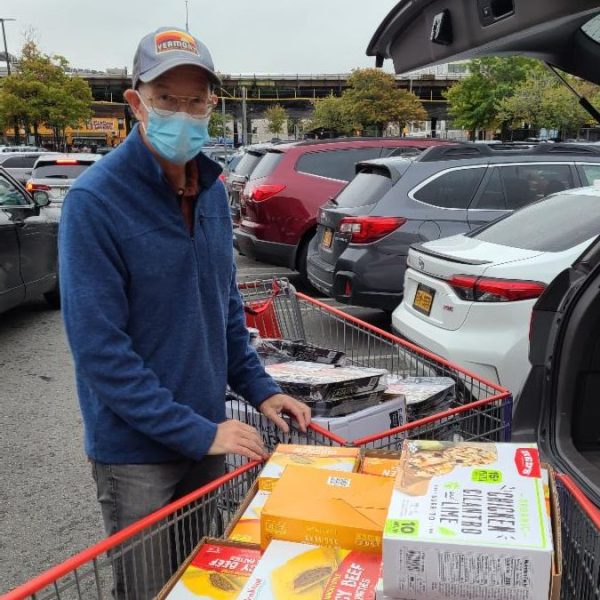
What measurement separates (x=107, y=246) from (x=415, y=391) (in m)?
1.54

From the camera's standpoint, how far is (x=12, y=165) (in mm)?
22062

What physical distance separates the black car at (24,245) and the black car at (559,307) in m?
5.28

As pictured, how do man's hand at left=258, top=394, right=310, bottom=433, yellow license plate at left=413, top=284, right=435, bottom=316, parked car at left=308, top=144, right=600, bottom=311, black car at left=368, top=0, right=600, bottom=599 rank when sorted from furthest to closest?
parked car at left=308, top=144, right=600, bottom=311
yellow license plate at left=413, top=284, right=435, bottom=316
man's hand at left=258, top=394, right=310, bottom=433
black car at left=368, top=0, right=600, bottom=599

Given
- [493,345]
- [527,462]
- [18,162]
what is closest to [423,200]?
[493,345]

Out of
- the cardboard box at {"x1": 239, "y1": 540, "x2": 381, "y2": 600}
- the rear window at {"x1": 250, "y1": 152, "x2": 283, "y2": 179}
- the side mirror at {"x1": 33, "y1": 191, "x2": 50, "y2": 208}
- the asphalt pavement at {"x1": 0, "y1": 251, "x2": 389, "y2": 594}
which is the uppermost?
the rear window at {"x1": 250, "y1": 152, "x2": 283, "y2": 179}

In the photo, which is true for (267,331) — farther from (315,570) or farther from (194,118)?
(315,570)

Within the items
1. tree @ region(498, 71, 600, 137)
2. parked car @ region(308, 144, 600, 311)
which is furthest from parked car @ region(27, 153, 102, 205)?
tree @ region(498, 71, 600, 137)

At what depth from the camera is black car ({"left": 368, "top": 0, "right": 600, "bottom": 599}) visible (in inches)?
63.9

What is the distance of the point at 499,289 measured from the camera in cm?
389

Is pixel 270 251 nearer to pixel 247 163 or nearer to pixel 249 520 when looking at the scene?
pixel 247 163

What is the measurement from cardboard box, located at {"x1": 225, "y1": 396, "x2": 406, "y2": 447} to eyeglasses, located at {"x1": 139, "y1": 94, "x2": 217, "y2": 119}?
1066 millimetres

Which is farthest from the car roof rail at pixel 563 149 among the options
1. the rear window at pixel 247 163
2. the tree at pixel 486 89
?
the tree at pixel 486 89

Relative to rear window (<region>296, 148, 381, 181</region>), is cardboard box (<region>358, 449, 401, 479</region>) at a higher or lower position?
lower

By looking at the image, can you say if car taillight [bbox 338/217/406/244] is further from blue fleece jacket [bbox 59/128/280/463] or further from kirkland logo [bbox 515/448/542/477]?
kirkland logo [bbox 515/448/542/477]
